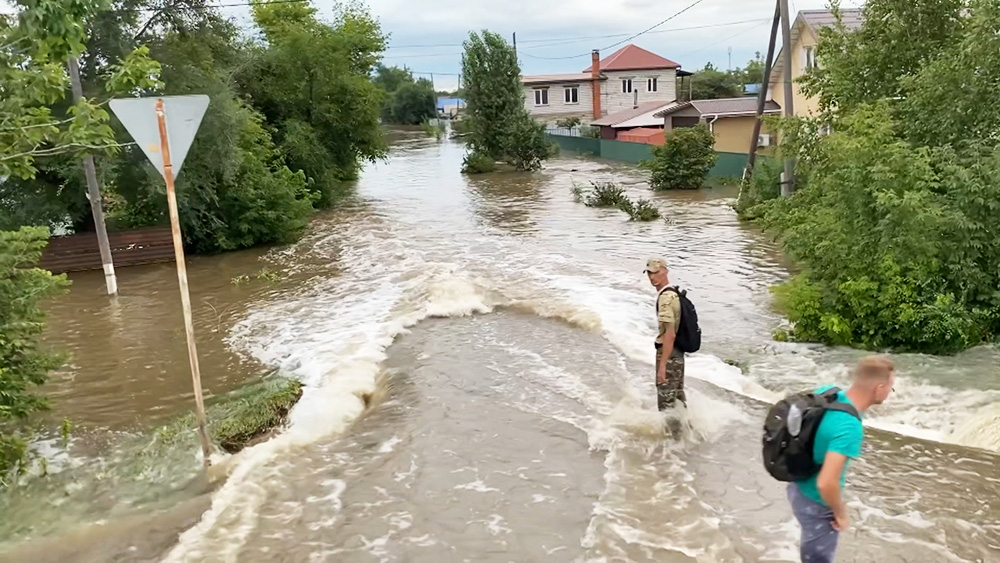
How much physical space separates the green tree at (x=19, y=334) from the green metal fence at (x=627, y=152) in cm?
2854

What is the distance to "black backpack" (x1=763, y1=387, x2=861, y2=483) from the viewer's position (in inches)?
156

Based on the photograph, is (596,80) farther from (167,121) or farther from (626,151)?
(167,121)

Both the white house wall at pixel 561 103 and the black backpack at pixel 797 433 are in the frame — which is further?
the white house wall at pixel 561 103

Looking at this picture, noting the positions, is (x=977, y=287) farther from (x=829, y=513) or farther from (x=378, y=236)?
(x=378, y=236)

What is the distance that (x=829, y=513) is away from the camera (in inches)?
162

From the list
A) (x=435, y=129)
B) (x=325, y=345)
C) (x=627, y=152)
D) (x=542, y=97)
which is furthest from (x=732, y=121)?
(x=435, y=129)

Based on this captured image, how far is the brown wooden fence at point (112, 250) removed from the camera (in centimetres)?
1844

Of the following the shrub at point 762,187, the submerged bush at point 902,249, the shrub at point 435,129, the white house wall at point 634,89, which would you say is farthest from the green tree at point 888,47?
the shrub at point 435,129

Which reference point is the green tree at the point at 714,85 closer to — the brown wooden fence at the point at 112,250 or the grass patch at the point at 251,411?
the brown wooden fence at the point at 112,250

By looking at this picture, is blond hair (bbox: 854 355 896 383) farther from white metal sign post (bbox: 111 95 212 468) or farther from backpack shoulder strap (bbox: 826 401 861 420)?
white metal sign post (bbox: 111 95 212 468)

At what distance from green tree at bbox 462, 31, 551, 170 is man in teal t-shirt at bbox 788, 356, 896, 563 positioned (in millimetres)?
41610

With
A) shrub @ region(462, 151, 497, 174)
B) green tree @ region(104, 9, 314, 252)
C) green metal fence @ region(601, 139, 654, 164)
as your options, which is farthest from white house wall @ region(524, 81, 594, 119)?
green tree @ region(104, 9, 314, 252)

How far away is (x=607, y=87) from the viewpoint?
74.5 metres

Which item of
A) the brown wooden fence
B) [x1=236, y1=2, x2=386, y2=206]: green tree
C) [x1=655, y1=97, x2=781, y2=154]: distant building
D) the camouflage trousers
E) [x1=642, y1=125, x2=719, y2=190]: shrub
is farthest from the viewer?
[x1=655, y1=97, x2=781, y2=154]: distant building
